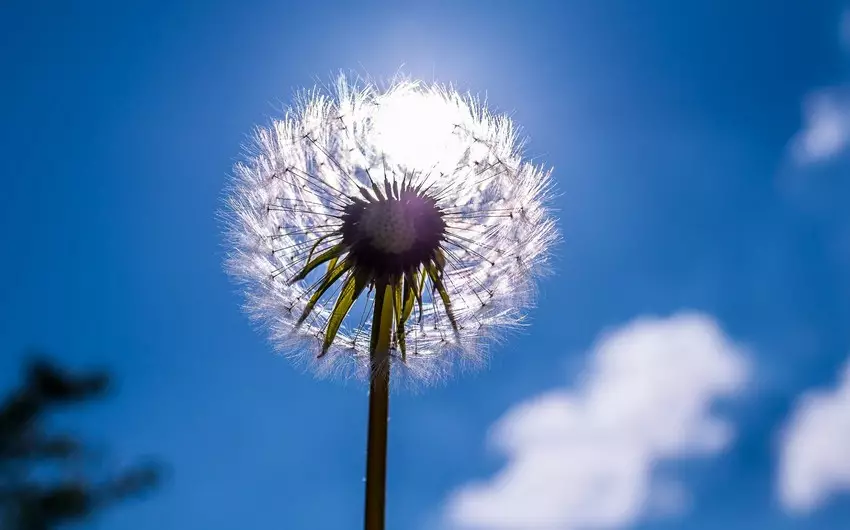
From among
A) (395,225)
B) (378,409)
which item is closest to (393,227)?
(395,225)

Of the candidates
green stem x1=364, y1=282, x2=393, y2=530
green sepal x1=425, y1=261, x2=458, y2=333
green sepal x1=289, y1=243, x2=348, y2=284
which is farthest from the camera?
green sepal x1=425, y1=261, x2=458, y2=333

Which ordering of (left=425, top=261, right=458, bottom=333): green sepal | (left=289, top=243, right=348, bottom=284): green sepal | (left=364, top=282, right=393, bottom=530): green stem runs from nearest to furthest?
(left=364, top=282, right=393, bottom=530): green stem → (left=289, top=243, right=348, bottom=284): green sepal → (left=425, top=261, right=458, bottom=333): green sepal

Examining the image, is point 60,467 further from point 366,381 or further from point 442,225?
point 442,225

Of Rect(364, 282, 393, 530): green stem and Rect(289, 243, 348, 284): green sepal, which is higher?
Rect(289, 243, 348, 284): green sepal

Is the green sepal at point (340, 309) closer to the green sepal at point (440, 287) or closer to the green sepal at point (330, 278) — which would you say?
the green sepal at point (330, 278)

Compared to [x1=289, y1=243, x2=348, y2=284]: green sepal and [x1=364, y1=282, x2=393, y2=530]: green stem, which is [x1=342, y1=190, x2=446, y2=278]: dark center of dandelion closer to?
[x1=289, y1=243, x2=348, y2=284]: green sepal

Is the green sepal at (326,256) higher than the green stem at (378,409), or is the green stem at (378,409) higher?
the green sepal at (326,256)

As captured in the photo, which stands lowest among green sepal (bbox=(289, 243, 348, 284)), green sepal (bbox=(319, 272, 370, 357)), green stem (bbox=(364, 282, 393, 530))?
green stem (bbox=(364, 282, 393, 530))

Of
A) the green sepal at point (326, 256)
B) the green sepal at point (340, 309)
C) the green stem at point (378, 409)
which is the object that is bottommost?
the green stem at point (378, 409)

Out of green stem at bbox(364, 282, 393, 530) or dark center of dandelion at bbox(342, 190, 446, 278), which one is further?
dark center of dandelion at bbox(342, 190, 446, 278)
